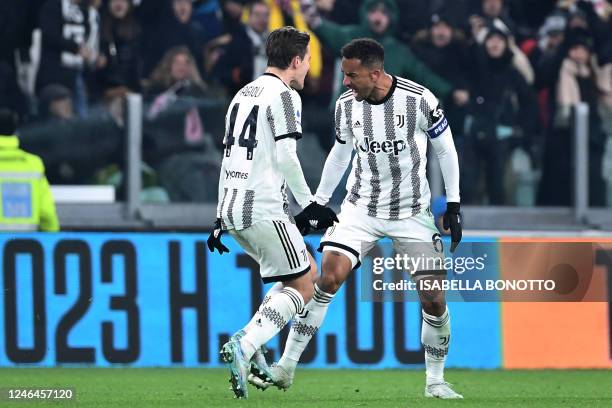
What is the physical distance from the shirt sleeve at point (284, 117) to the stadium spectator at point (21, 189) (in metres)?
4.29

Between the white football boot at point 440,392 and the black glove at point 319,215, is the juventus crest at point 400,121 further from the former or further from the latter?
the white football boot at point 440,392

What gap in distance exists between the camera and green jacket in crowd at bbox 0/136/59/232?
439 inches

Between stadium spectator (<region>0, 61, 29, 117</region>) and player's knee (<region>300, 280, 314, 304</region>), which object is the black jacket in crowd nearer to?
stadium spectator (<region>0, 61, 29, 117</region>)

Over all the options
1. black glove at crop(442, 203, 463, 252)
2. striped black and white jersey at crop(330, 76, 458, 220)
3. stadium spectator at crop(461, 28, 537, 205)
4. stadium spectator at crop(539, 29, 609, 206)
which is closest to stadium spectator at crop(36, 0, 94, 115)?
stadium spectator at crop(461, 28, 537, 205)

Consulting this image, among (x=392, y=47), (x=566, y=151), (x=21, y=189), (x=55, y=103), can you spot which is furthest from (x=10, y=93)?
(x=566, y=151)

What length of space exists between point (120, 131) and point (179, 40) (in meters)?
1.11

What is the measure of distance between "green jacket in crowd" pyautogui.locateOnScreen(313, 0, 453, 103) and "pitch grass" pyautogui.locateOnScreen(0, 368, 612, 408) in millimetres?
3157

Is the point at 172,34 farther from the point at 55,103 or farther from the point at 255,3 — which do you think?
the point at 55,103

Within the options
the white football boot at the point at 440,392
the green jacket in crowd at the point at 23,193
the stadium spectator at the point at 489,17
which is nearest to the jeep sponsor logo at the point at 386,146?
the white football boot at the point at 440,392

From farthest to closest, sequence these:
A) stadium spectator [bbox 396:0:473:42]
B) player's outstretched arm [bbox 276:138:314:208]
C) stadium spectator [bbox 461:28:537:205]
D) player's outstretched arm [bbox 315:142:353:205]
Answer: stadium spectator [bbox 396:0:473:42] < stadium spectator [bbox 461:28:537:205] < player's outstretched arm [bbox 315:142:353:205] < player's outstretched arm [bbox 276:138:314:208]

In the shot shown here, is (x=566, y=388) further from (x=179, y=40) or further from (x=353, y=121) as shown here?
(x=179, y=40)

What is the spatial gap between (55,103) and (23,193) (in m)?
1.20

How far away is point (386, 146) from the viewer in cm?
793

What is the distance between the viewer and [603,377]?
33.2ft
